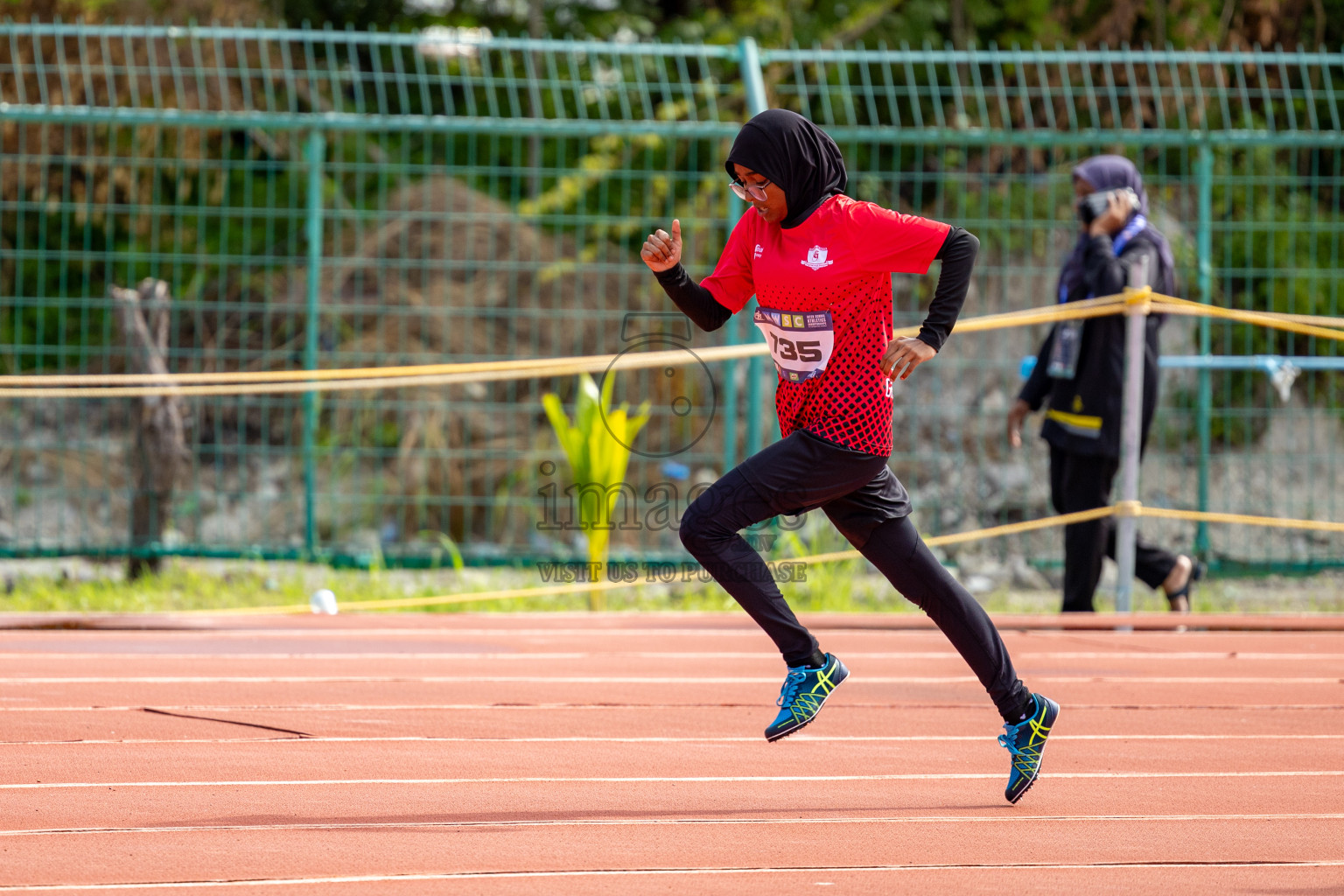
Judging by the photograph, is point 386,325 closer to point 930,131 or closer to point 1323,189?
point 930,131

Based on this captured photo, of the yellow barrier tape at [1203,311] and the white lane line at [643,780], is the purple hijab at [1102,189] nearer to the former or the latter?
the yellow barrier tape at [1203,311]

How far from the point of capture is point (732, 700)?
5035mm

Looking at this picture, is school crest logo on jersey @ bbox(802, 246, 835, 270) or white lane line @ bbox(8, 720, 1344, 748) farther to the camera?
white lane line @ bbox(8, 720, 1344, 748)

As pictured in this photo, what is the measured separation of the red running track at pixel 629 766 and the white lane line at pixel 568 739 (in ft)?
0.05

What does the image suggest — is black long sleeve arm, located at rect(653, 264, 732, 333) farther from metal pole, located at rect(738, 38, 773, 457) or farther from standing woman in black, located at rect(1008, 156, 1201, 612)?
metal pole, located at rect(738, 38, 773, 457)

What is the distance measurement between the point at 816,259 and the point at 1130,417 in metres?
3.43

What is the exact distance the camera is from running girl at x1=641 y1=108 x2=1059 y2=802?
3.75 m

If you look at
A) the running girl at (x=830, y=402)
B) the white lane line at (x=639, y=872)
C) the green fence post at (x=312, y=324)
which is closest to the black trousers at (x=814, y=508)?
the running girl at (x=830, y=402)

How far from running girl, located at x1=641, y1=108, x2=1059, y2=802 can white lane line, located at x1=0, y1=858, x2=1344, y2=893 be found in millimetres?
617

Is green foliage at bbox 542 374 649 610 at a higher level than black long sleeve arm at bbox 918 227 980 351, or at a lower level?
lower

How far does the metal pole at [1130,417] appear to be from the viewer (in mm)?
6656

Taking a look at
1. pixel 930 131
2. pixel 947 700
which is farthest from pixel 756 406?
pixel 947 700

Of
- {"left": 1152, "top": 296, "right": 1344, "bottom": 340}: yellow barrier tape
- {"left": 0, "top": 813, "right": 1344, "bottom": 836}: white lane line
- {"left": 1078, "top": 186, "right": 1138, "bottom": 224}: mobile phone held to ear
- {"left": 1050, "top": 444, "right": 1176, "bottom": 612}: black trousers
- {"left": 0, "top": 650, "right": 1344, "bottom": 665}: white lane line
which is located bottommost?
{"left": 0, "top": 650, "right": 1344, "bottom": 665}: white lane line

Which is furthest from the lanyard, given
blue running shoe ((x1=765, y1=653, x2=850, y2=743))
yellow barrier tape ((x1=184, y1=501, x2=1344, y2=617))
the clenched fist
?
blue running shoe ((x1=765, y1=653, x2=850, y2=743))
